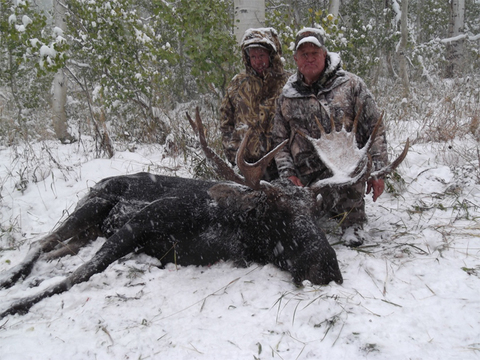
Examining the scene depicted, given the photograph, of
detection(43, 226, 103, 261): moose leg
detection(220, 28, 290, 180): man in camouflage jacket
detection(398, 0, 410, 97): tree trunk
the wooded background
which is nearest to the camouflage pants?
detection(220, 28, 290, 180): man in camouflage jacket

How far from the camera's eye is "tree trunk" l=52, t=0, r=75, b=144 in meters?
8.91

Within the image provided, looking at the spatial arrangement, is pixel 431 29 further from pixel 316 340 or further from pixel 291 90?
pixel 316 340

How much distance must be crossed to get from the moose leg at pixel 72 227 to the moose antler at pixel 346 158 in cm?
200

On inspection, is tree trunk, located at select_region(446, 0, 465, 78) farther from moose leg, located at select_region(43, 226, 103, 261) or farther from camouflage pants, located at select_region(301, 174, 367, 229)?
moose leg, located at select_region(43, 226, 103, 261)

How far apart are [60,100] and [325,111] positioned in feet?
28.8

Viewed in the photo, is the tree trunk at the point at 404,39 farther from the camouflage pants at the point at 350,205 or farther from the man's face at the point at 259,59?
the camouflage pants at the point at 350,205

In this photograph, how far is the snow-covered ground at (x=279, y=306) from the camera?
70.9 inches

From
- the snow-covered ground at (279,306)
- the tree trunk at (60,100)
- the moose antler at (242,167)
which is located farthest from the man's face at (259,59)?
the tree trunk at (60,100)

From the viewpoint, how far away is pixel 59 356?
73.6 inches

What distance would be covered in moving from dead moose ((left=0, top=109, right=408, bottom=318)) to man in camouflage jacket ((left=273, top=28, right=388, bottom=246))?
40cm

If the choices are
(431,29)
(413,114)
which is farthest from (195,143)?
(431,29)

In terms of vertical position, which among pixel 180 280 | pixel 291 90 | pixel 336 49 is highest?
pixel 336 49

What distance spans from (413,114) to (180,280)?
5.36m

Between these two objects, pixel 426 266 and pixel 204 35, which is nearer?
pixel 426 266
